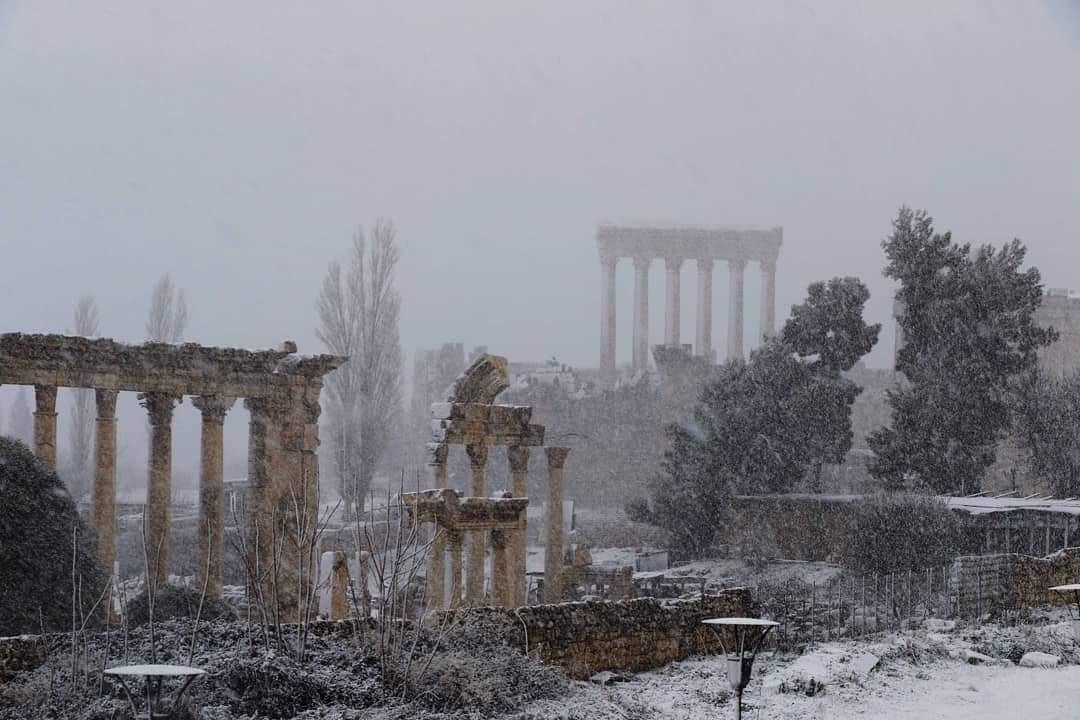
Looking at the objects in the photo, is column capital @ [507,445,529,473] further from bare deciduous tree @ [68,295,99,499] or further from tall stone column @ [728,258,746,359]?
tall stone column @ [728,258,746,359]

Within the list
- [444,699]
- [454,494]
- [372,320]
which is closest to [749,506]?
[372,320]

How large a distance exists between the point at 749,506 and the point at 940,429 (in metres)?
4.62

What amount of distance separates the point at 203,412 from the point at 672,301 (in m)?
49.9

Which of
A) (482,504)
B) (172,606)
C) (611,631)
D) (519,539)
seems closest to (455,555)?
(482,504)

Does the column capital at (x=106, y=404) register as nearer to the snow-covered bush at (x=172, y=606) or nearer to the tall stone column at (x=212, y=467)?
the tall stone column at (x=212, y=467)

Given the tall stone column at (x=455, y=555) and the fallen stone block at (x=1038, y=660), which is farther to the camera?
the tall stone column at (x=455, y=555)

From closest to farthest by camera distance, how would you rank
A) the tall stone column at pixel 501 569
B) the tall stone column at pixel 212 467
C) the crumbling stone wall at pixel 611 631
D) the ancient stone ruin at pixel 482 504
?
the crumbling stone wall at pixel 611 631
the ancient stone ruin at pixel 482 504
the tall stone column at pixel 501 569
the tall stone column at pixel 212 467

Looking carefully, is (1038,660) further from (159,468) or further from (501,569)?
(159,468)

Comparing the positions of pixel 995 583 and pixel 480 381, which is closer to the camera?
pixel 995 583

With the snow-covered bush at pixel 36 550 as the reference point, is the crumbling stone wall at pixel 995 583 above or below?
below

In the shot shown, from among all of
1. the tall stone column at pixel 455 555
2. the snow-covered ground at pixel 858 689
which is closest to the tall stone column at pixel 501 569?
the tall stone column at pixel 455 555

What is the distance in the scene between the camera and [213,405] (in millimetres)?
17500

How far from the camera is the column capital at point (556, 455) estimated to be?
793 inches

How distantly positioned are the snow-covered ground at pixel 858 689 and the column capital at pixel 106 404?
8.00m
